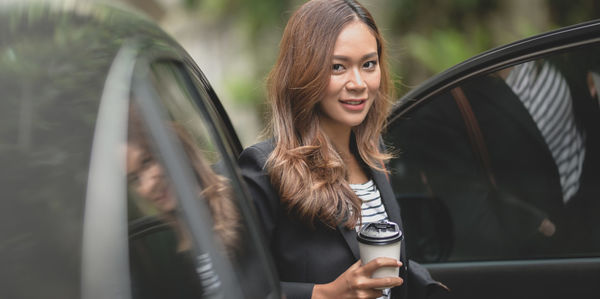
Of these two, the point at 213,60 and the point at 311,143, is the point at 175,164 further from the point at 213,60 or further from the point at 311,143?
the point at 213,60

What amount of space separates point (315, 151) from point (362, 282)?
379 millimetres

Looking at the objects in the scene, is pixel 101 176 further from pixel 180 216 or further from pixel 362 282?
pixel 362 282

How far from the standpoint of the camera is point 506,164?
240 cm

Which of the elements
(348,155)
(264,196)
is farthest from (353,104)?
(264,196)

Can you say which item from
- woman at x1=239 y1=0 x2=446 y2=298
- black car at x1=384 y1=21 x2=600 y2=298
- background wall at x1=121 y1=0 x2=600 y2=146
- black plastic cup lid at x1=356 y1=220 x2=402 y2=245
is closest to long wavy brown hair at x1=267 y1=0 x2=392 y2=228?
woman at x1=239 y1=0 x2=446 y2=298

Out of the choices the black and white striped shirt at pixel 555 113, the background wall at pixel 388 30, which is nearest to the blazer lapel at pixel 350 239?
the black and white striped shirt at pixel 555 113

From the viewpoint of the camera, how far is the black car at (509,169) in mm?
2213

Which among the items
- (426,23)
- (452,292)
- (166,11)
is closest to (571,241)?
(452,292)

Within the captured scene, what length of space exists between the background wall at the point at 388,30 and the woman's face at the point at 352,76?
271 cm

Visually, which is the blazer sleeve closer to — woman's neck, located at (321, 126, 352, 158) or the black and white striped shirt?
woman's neck, located at (321, 126, 352, 158)

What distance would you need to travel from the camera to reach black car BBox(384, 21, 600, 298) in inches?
87.1

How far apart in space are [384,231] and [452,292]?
1149 mm

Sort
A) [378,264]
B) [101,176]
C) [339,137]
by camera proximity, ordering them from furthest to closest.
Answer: [339,137], [378,264], [101,176]

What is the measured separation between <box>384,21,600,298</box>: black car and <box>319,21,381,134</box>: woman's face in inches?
31.1
